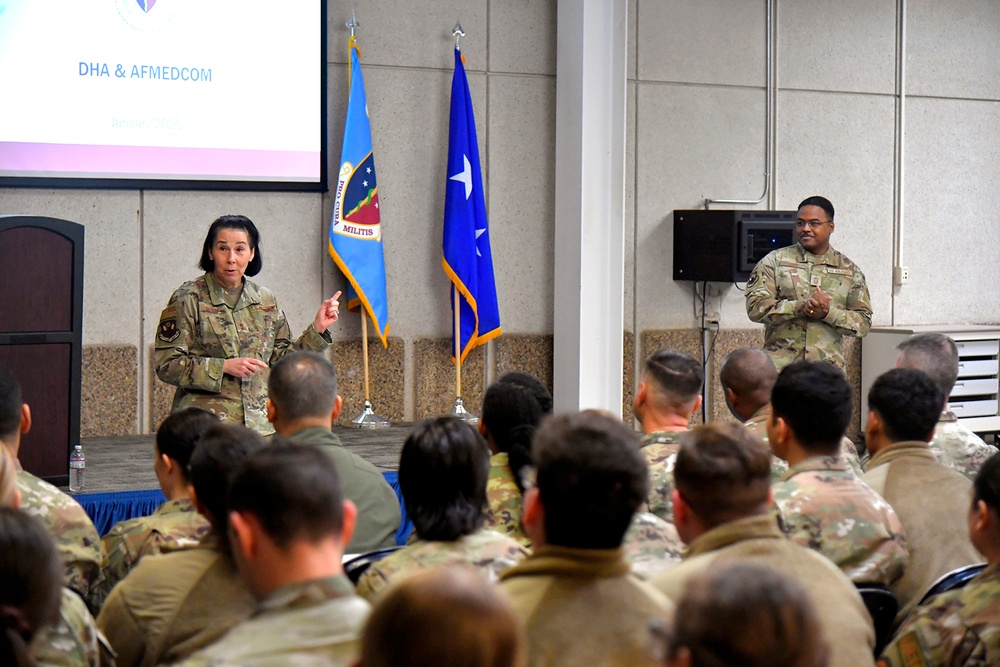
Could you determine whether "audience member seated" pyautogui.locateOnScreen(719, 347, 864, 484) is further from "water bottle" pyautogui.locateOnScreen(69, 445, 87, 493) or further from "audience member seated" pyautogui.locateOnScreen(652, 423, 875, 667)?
"water bottle" pyautogui.locateOnScreen(69, 445, 87, 493)

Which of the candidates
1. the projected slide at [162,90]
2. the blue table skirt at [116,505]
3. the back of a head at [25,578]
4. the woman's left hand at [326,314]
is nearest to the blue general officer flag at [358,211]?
the projected slide at [162,90]

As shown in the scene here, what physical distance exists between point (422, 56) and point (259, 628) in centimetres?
553

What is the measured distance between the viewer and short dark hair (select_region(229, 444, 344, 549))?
1534mm

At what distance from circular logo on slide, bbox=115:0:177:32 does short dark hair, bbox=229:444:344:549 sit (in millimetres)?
4773

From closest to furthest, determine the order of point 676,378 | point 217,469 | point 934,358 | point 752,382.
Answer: point 217,469 < point 676,378 < point 752,382 < point 934,358

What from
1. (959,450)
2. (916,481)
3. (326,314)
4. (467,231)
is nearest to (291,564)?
(916,481)

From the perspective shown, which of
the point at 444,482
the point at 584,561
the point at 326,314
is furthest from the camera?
the point at 326,314

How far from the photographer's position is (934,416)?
2.87m

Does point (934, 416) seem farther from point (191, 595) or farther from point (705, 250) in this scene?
point (705, 250)

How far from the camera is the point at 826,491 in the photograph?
2.50 meters

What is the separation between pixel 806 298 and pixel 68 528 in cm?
415

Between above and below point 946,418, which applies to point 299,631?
below

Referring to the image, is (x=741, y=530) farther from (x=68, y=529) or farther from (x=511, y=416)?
(x=68, y=529)

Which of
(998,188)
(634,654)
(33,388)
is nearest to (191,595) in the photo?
(634,654)
